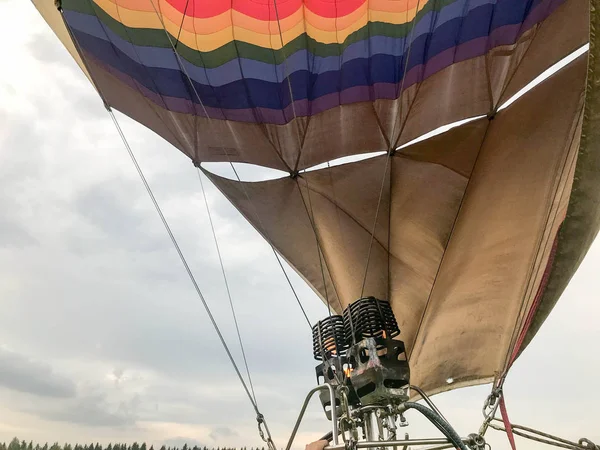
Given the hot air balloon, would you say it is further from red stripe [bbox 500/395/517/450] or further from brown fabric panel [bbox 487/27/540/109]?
red stripe [bbox 500/395/517/450]

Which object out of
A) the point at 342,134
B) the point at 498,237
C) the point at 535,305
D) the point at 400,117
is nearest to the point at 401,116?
the point at 400,117

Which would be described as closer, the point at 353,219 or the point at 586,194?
the point at 586,194

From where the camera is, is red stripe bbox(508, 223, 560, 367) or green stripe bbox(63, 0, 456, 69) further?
green stripe bbox(63, 0, 456, 69)

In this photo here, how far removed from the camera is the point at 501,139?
5.34 metres

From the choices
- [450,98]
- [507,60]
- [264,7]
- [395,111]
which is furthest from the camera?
[395,111]

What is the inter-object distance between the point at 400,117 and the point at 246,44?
6.01 feet

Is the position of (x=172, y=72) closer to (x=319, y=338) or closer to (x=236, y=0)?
(x=236, y=0)

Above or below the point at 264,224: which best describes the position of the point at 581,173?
below

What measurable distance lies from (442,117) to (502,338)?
2.44 m

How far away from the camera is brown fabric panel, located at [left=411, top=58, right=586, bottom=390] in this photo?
4422mm

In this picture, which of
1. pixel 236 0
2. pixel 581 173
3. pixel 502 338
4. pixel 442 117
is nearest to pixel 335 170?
pixel 442 117

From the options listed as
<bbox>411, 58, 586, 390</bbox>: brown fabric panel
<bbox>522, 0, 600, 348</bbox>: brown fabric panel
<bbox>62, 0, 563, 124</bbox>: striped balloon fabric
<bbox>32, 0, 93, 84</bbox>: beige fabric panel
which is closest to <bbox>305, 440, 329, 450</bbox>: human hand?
<bbox>522, 0, 600, 348</bbox>: brown fabric panel

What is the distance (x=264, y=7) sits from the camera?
16.7 feet

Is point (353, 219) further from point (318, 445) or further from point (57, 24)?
point (318, 445)
